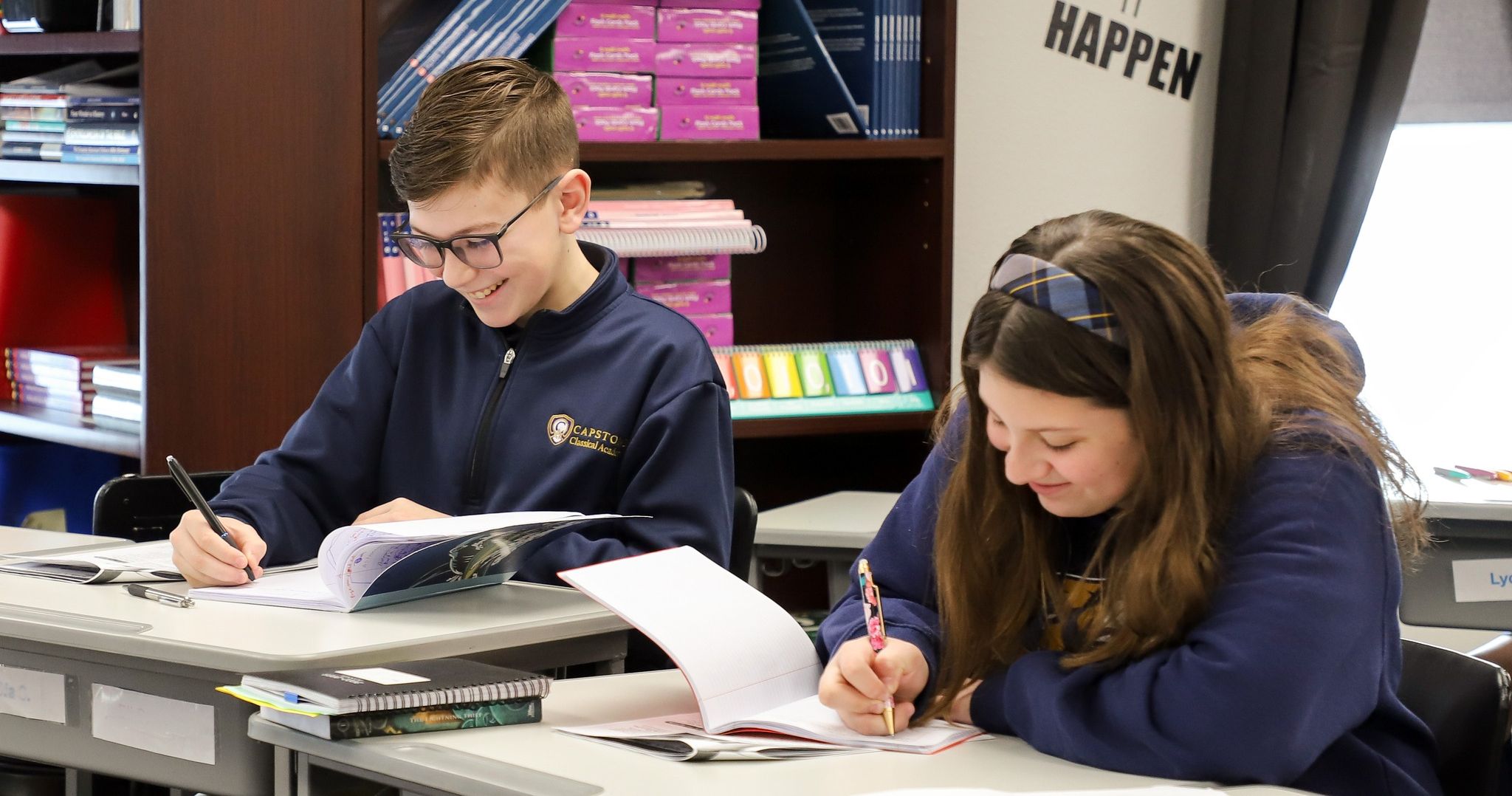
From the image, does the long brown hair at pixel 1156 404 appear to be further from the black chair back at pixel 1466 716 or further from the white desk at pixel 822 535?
the white desk at pixel 822 535

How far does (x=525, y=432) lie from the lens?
1.92 meters

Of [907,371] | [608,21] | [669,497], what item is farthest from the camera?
[907,371]

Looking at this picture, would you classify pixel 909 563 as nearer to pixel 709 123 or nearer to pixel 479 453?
pixel 479 453

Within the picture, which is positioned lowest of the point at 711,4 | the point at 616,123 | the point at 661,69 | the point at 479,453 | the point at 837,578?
the point at 837,578

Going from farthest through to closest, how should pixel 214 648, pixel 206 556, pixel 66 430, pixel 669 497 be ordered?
pixel 66 430 → pixel 669 497 → pixel 206 556 → pixel 214 648

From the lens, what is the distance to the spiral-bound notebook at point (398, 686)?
1.22 meters

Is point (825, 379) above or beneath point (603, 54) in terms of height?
beneath


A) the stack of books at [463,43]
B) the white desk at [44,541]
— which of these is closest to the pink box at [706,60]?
the stack of books at [463,43]

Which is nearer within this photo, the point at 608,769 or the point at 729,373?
the point at 608,769

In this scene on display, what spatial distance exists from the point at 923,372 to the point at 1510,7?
161cm

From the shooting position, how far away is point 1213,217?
12.0ft

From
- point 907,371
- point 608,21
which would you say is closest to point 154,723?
point 608,21

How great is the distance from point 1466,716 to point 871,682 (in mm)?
514

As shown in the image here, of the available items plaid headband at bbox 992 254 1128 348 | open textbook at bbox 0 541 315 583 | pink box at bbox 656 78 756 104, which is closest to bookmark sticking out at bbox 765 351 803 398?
pink box at bbox 656 78 756 104
